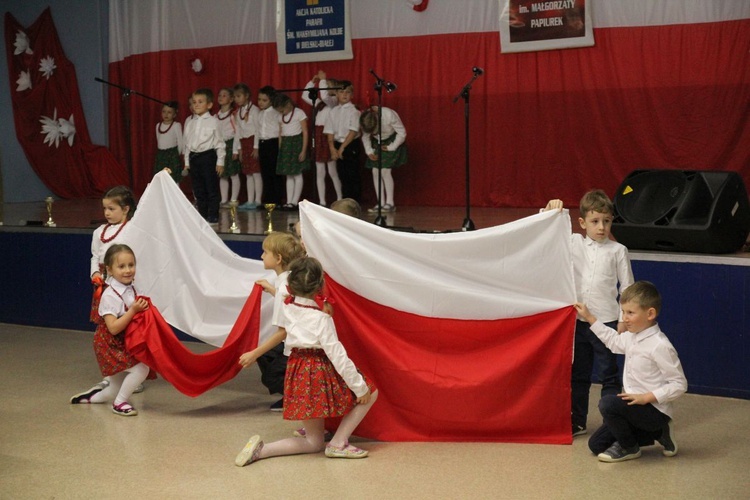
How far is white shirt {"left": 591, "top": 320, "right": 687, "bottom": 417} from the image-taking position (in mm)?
3982

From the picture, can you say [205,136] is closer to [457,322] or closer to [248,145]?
[248,145]

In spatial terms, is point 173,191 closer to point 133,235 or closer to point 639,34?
point 133,235

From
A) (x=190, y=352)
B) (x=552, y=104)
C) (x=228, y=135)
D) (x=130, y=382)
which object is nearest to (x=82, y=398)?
(x=130, y=382)

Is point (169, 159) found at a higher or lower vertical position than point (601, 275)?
higher

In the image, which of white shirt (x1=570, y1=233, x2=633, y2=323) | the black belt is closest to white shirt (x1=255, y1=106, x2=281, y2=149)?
the black belt

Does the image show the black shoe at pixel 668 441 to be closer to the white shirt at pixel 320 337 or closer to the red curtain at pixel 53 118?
the white shirt at pixel 320 337

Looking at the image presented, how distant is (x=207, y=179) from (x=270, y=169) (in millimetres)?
2053

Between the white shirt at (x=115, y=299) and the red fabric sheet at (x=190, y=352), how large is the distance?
0.10 metres

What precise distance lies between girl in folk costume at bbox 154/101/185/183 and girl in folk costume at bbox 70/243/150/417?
578 centimetres

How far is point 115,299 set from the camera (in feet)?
16.3

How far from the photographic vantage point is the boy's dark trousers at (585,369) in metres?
4.55

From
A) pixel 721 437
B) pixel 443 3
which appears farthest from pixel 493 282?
pixel 443 3

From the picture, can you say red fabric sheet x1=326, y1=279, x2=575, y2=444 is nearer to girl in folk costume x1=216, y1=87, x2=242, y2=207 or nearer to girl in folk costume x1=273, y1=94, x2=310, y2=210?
girl in folk costume x1=273, y1=94, x2=310, y2=210

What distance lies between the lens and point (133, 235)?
5.43 m
